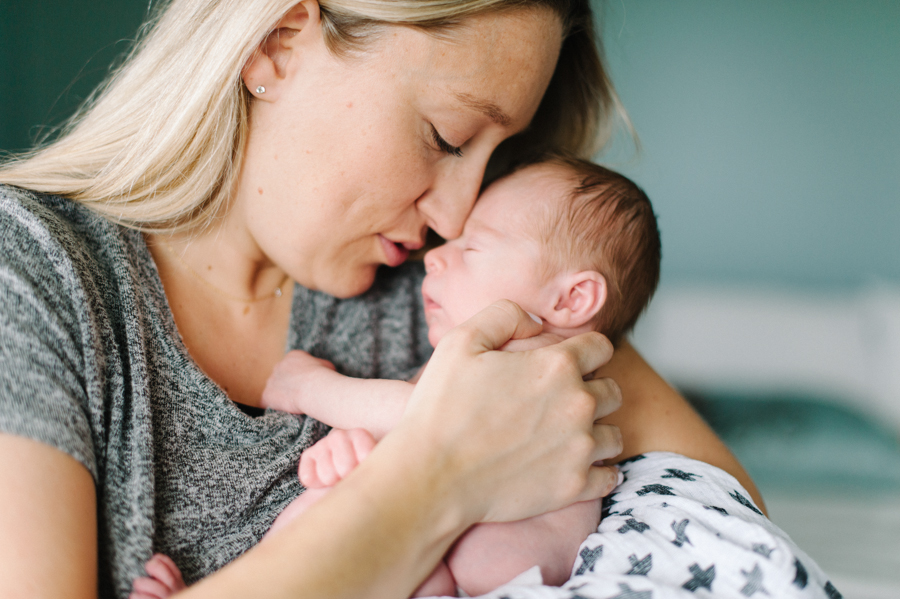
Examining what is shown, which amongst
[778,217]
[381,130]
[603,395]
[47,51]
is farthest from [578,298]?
[778,217]

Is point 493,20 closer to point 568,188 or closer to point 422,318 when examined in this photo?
point 568,188

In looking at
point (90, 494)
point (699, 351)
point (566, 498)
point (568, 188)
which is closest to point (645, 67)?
point (699, 351)

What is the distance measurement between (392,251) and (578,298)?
40 cm

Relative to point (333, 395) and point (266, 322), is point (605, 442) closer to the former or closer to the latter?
point (333, 395)

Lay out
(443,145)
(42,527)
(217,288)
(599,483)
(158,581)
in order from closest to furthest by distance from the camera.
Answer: (42,527) < (158,581) < (599,483) < (443,145) < (217,288)

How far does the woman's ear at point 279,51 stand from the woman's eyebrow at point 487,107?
10.8 inches

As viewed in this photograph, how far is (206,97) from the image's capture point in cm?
107

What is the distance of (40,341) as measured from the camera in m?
0.78

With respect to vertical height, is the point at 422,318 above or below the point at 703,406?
above

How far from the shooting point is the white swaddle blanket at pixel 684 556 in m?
0.80

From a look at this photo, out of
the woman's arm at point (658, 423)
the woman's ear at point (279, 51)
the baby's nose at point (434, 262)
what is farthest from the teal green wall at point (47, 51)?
the woman's arm at point (658, 423)

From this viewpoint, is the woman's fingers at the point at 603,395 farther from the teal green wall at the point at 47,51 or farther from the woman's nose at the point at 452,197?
the teal green wall at the point at 47,51

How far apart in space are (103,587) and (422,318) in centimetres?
85

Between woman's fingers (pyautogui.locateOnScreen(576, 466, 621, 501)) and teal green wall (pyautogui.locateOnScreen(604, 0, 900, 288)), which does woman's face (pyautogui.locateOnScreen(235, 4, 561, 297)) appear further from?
teal green wall (pyautogui.locateOnScreen(604, 0, 900, 288))
